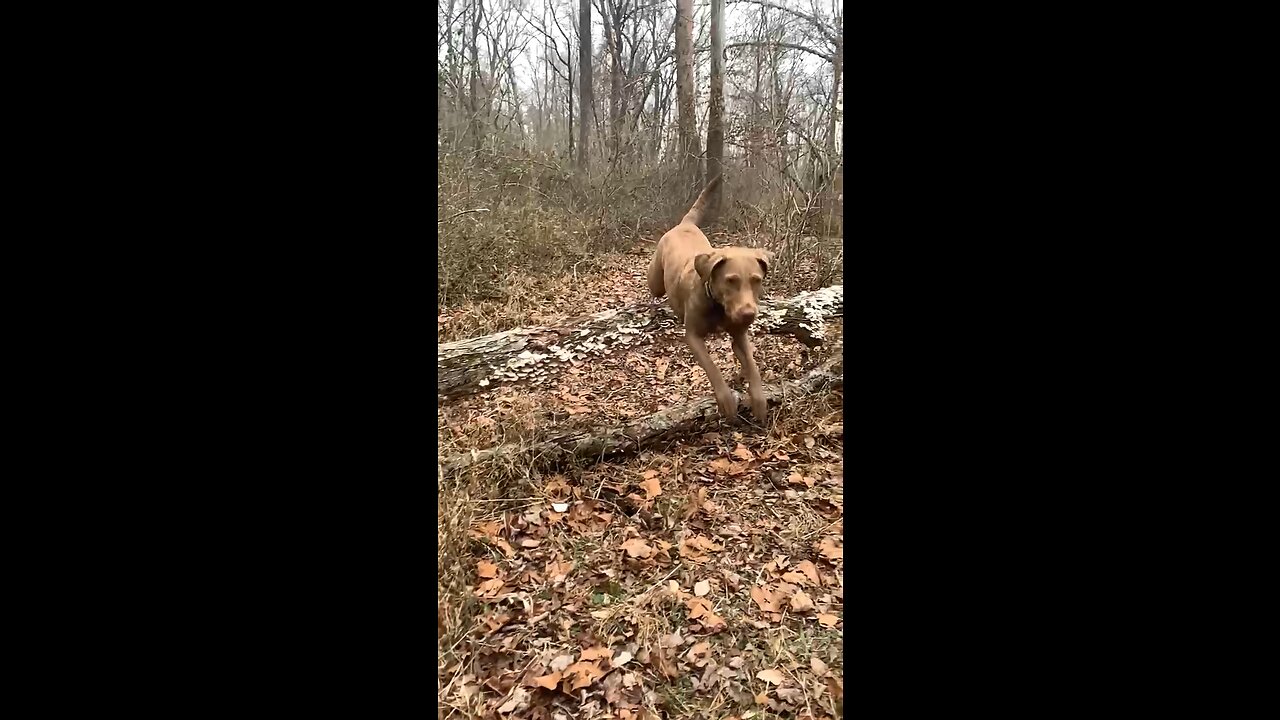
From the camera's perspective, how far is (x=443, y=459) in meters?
2.38

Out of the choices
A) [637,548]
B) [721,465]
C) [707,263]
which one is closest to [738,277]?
[707,263]

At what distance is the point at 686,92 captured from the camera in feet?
12.3

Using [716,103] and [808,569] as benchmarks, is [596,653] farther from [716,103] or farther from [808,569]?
[716,103]

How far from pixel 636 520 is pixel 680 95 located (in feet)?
8.88

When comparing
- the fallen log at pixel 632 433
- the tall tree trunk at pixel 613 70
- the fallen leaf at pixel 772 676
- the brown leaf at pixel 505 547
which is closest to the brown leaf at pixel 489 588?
Result: the brown leaf at pixel 505 547

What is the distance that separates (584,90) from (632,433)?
9.68 ft

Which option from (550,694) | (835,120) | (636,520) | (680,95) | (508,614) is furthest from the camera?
(835,120)

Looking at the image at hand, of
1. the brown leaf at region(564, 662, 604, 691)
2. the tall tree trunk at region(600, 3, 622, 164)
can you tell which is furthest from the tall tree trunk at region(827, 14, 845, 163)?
the brown leaf at region(564, 662, 604, 691)

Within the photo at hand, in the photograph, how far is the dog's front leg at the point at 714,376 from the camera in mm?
2744

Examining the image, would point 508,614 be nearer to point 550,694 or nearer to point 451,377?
point 550,694

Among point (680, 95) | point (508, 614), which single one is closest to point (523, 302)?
point (680, 95)

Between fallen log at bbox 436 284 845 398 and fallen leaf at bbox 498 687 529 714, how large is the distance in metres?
1.74

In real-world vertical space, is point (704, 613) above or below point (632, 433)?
below
